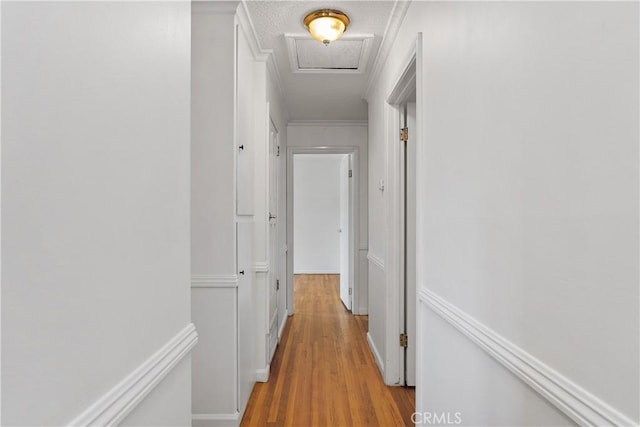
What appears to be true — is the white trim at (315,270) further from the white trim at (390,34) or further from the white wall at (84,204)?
the white wall at (84,204)

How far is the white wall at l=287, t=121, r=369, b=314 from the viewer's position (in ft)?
15.3

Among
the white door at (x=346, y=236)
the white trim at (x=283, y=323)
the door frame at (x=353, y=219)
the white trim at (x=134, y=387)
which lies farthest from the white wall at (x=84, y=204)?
the white door at (x=346, y=236)

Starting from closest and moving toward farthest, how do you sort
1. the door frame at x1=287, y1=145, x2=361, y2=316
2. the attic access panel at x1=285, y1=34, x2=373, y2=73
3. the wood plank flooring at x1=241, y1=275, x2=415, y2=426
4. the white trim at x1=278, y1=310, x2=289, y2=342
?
the wood plank flooring at x1=241, y1=275, x2=415, y2=426, the attic access panel at x1=285, y1=34, x2=373, y2=73, the white trim at x1=278, y1=310, x2=289, y2=342, the door frame at x1=287, y1=145, x2=361, y2=316

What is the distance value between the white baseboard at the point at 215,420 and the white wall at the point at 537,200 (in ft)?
3.81

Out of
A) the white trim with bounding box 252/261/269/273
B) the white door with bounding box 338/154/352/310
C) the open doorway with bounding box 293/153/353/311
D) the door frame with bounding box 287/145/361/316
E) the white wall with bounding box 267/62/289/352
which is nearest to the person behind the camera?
the white trim with bounding box 252/261/269/273

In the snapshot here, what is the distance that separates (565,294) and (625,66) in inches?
16.9

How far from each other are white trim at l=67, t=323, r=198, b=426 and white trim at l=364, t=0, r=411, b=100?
1.94m

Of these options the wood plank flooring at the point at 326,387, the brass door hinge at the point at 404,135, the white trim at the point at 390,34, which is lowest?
the wood plank flooring at the point at 326,387

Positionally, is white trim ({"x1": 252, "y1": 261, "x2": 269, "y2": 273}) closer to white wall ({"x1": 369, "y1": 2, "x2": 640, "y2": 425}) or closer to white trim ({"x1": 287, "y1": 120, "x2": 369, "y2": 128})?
white wall ({"x1": 369, "y1": 2, "x2": 640, "y2": 425})

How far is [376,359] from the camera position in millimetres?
3096

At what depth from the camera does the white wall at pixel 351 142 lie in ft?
15.3

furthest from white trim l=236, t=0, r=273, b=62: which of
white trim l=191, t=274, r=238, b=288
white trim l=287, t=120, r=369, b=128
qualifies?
white trim l=287, t=120, r=369, b=128

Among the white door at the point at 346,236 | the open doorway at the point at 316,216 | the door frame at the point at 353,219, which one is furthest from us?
the open doorway at the point at 316,216

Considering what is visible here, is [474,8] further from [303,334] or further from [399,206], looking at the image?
[303,334]
